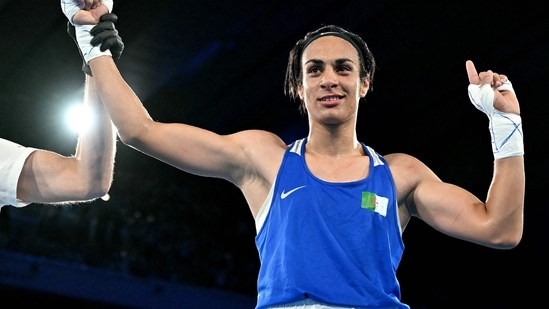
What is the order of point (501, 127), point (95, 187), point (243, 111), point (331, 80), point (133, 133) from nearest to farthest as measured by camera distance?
point (133, 133)
point (501, 127)
point (331, 80)
point (95, 187)
point (243, 111)

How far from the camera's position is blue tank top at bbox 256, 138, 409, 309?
8.69ft

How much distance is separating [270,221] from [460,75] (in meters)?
6.65

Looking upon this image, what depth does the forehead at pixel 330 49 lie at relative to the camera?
3162 millimetres

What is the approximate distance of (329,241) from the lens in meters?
2.71

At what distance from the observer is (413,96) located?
9.43m

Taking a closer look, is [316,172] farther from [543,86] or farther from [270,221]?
[543,86]

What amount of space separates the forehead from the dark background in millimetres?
4762

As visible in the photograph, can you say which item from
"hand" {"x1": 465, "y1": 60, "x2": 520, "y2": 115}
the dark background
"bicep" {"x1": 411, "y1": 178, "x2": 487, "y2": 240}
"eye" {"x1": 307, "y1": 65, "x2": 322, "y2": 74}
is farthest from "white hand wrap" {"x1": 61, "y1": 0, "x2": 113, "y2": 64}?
the dark background

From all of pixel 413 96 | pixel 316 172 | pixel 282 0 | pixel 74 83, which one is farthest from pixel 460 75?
pixel 316 172

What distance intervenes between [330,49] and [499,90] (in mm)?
675

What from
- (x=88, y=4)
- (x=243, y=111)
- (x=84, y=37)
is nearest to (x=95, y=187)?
(x=84, y=37)

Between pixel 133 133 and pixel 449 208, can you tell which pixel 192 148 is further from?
pixel 449 208

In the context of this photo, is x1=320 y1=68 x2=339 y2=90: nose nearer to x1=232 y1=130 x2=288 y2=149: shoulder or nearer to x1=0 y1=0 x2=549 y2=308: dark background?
x1=232 y1=130 x2=288 y2=149: shoulder

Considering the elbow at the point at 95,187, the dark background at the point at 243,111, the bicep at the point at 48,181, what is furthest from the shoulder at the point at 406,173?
the dark background at the point at 243,111
